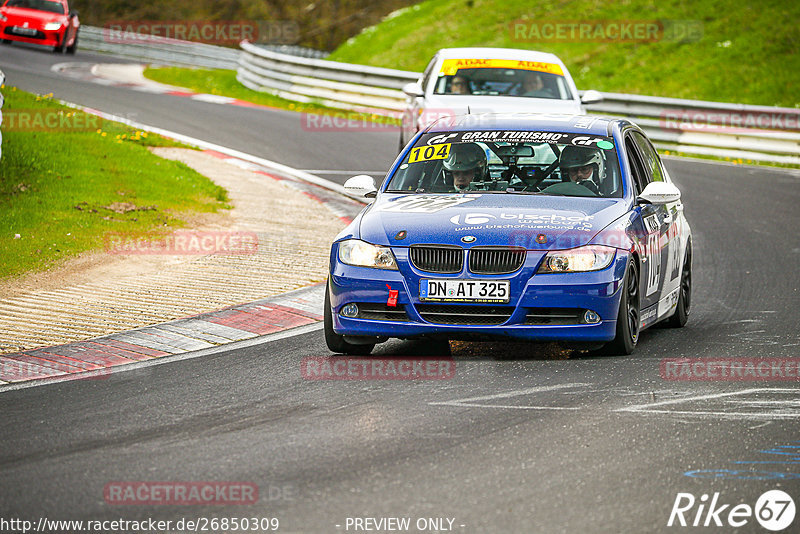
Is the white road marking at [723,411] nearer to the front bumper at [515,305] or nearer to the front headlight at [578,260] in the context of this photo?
the front bumper at [515,305]

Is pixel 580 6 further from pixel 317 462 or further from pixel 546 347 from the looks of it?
pixel 317 462

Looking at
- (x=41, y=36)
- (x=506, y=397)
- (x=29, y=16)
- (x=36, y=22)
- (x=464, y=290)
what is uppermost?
(x=464, y=290)

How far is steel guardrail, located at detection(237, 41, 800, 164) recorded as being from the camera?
864 inches

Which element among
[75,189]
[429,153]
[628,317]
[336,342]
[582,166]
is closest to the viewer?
[628,317]

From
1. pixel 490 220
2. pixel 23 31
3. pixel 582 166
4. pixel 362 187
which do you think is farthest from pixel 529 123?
pixel 23 31

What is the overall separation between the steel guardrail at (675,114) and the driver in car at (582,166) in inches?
468

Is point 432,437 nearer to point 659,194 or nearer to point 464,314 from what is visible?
point 464,314

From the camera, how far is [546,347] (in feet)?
28.8

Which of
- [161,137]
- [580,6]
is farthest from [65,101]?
[580,6]

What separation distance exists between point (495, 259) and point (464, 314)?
0.39 meters

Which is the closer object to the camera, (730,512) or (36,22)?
(730,512)

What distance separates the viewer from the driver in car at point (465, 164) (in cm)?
926

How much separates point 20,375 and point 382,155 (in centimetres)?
1295

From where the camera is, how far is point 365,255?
8.22 m
